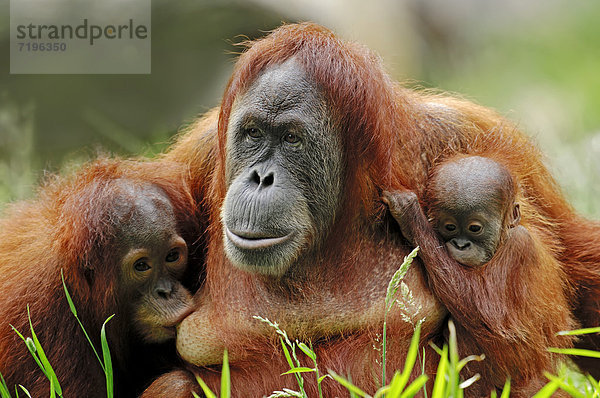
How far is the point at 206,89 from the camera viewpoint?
316 inches

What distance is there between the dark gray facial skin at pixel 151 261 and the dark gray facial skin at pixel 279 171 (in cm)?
42

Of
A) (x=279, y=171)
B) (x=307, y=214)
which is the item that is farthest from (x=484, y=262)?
(x=279, y=171)

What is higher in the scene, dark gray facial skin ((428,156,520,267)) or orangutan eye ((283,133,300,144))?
orangutan eye ((283,133,300,144))

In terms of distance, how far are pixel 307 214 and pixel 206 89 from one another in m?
5.20

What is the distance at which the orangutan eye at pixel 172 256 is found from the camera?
11.5ft

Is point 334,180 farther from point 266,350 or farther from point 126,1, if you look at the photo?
point 126,1

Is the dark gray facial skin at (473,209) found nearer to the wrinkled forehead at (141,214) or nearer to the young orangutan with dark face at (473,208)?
the young orangutan with dark face at (473,208)

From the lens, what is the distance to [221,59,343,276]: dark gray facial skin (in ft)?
9.77

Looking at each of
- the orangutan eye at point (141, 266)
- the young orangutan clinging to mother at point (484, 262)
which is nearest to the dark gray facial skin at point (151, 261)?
the orangutan eye at point (141, 266)

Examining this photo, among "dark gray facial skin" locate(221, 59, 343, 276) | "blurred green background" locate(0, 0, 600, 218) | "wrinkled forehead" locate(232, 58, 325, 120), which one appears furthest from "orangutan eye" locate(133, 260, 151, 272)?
"blurred green background" locate(0, 0, 600, 218)

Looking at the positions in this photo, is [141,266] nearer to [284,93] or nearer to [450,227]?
[284,93]

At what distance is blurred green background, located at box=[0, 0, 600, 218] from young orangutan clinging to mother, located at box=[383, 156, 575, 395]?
289 cm

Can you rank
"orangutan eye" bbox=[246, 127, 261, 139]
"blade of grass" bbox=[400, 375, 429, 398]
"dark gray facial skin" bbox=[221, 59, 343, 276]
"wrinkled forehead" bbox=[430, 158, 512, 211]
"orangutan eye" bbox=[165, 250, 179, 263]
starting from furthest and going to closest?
"orangutan eye" bbox=[165, 250, 179, 263] → "wrinkled forehead" bbox=[430, 158, 512, 211] → "orangutan eye" bbox=[246, 127, 261, 139] → "dark gray facial skin" bbox=[221, 59, 343, 276] → "blade of grass" bbox=[400, 375, 429, 398]

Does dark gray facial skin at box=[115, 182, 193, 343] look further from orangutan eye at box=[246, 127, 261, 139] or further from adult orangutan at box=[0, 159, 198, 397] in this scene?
orangutan eye at box=[246, 127, 261, 139]
